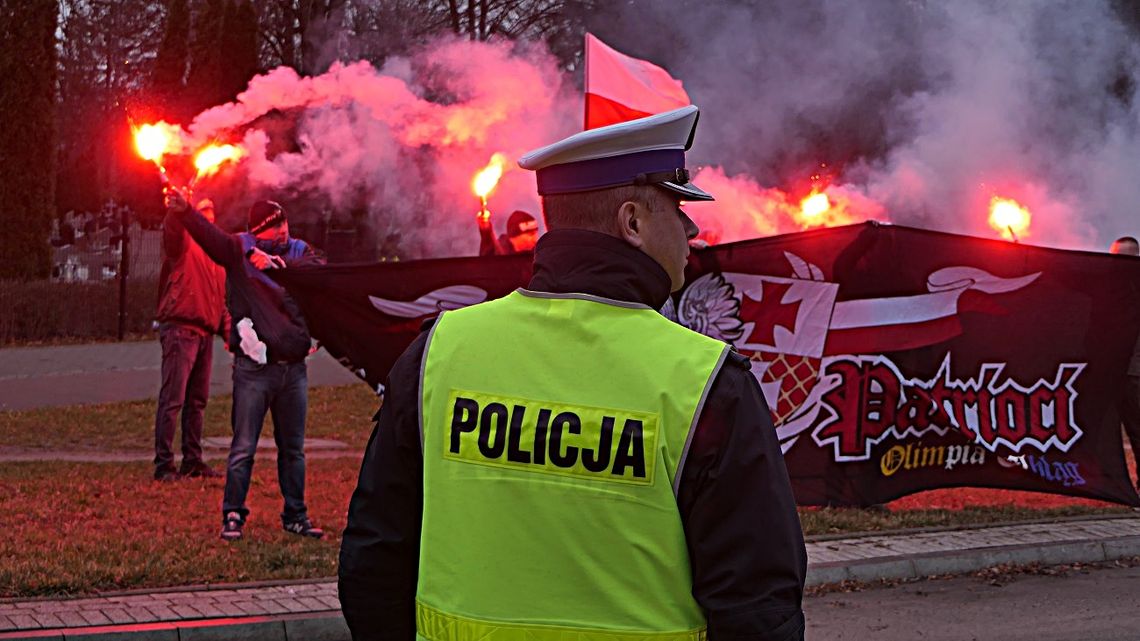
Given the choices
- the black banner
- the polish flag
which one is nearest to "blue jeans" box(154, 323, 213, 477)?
the black banner

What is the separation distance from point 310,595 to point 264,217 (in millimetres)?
2457

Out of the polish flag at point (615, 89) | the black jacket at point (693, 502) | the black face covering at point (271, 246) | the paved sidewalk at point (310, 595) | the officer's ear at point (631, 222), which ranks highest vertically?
the polish flag at point (615, 89)

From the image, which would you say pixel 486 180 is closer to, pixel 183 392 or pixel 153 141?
pixel 183 392

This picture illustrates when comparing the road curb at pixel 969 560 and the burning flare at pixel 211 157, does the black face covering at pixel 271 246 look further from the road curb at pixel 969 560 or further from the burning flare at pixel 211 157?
the road curb at pixel 969 560

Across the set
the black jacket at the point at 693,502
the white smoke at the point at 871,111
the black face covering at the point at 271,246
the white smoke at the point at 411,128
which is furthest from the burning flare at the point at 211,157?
the black jacket at the point at 693,502

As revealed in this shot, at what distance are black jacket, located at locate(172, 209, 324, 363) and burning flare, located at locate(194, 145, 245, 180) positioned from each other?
2.12ft

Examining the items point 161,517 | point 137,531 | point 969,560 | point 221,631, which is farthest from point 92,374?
point 969,560

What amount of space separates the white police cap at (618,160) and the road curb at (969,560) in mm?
5280

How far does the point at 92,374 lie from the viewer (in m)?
17.0

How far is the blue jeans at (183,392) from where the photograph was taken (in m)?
9.96

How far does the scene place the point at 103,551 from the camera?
23.9 ft

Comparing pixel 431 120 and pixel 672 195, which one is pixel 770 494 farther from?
pixel 431 120

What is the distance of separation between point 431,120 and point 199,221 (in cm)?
430

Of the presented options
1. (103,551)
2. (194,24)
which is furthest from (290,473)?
(194,24)
